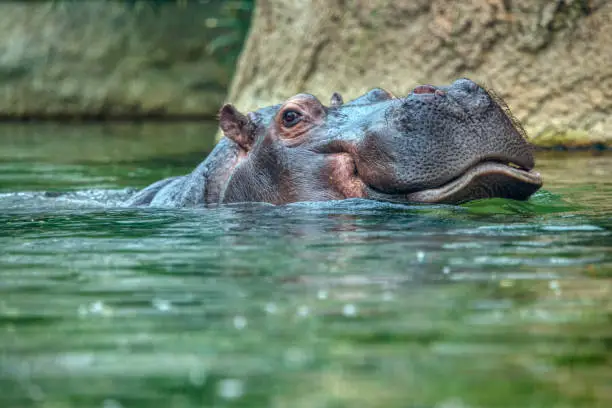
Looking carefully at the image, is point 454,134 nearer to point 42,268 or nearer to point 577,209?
point 577,209

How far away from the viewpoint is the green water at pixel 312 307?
2.45m

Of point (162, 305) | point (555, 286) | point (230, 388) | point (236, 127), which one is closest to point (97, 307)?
point (162, 305)

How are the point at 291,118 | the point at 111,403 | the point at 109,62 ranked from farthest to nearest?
the point at 109,62 → the point at 291,118 → the point at 111,403

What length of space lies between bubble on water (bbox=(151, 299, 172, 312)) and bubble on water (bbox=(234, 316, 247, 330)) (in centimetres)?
25

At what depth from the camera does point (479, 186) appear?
5367mm

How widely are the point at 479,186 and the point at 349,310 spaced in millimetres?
2301

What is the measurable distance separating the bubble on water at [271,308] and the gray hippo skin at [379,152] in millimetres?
2108

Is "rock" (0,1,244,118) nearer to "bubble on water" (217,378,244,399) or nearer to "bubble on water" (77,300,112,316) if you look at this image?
"bubble on water" (77,300,112,316)

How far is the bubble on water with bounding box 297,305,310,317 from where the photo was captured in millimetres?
3152

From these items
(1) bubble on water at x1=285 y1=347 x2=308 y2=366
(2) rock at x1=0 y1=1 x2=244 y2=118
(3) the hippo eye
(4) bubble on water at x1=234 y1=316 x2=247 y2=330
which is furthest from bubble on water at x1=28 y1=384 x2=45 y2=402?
(2) rock at x1=0 y1=1 x2=244 y2=118

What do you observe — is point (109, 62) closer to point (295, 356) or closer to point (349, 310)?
point (349, 310)

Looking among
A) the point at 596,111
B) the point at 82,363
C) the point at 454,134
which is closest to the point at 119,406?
the point at 82,363

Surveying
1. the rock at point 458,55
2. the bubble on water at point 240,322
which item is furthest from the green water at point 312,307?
the rock at point 458,55

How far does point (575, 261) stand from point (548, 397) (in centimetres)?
176
